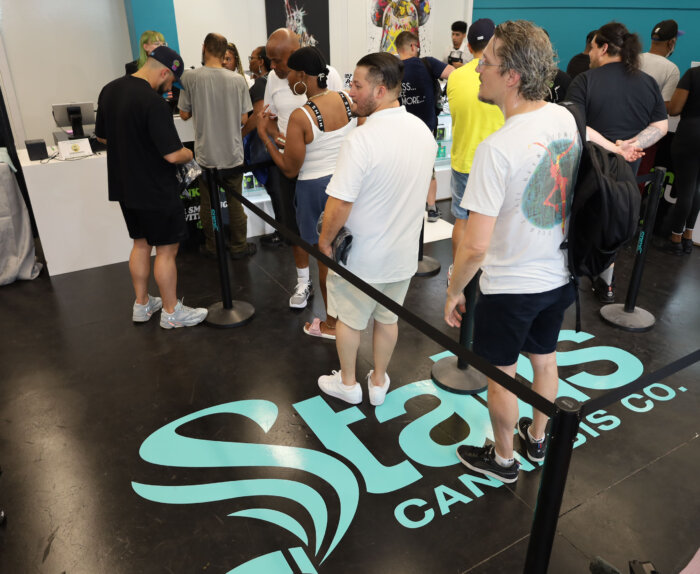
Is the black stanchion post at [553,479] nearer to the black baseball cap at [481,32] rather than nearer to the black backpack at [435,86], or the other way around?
the black baseball cap at [481,32]

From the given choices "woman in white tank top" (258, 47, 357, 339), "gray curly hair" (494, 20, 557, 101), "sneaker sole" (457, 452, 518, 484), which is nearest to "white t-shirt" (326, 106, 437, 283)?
"gray curly hair" (494, 20, 557, 101)

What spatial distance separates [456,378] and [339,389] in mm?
597

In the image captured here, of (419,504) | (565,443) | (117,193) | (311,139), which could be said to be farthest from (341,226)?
(117,193)

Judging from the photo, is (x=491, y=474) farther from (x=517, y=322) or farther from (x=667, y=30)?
(x=667, y=30)

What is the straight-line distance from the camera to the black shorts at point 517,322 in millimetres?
1819

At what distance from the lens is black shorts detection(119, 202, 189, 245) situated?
9.91ft

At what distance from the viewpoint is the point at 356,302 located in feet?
7.82

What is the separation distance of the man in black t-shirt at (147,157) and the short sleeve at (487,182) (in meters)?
1.77

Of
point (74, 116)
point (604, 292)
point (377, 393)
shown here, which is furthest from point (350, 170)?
point (74, 116)

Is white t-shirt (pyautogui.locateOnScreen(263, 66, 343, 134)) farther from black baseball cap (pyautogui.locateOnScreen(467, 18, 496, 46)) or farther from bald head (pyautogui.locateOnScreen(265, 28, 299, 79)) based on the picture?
black baseball cap (pyautogui.locateOnScreen(467, 18, 496, 46))

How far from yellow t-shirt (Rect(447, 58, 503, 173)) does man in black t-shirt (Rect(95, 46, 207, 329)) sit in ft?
4.78

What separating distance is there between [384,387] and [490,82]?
149 cm

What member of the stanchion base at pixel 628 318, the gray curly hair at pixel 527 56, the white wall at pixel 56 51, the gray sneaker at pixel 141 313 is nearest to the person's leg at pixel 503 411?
the gray curly hair at pixel 527 56

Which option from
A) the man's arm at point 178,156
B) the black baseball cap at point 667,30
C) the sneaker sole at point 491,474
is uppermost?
the black baseball cap at point 667,30
